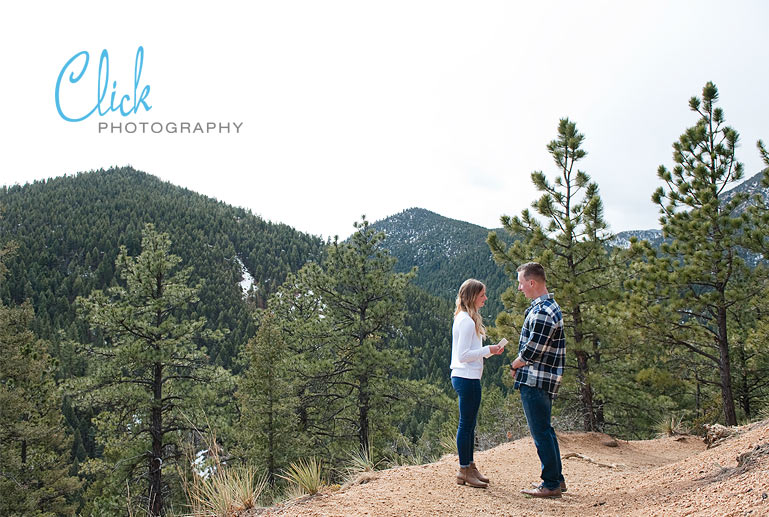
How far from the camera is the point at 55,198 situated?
4729 inches

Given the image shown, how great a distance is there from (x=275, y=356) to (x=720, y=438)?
37.9ft

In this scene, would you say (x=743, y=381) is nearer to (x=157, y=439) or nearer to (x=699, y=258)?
(x=699, y=258)

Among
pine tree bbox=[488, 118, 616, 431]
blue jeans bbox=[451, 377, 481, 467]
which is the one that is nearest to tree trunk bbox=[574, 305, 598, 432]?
pine tree bbox=[488, 118, 616, 431]

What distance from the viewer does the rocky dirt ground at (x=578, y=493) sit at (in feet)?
10.4

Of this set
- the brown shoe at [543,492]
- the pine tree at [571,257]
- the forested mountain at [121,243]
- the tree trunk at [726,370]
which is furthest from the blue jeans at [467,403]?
the forested mountain at [121,243]

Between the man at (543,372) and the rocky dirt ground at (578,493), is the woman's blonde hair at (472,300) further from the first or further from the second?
the rocky dirt ground at (578,493)

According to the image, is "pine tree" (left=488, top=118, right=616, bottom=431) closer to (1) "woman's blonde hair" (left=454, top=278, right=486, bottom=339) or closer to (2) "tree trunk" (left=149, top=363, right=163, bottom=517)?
(1) "woman's blonde hair" (left=454, top=278, right=486, bottom=339)

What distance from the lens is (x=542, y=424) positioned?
4062mm

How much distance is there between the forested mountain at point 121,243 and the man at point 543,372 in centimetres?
6177

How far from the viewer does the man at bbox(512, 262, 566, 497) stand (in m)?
4.01

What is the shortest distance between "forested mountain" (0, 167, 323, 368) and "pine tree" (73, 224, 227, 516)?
2015 inches

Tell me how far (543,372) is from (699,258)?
7449mm

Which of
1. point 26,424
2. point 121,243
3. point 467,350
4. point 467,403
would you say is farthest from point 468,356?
point 121,243

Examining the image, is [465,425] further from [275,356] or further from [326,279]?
[275,356]
